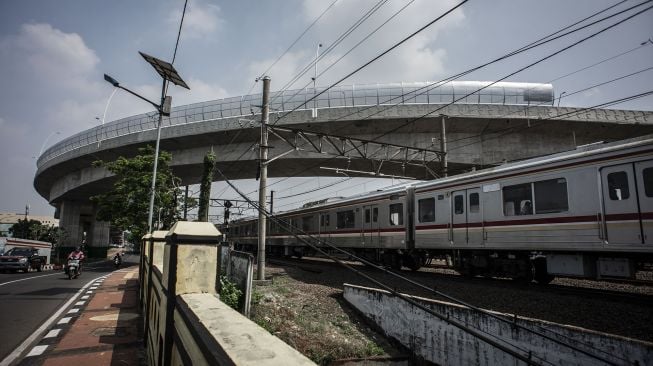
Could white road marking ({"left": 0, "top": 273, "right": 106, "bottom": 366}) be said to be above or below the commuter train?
below

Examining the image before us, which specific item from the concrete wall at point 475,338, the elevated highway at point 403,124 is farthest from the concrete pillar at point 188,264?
the elevated highway at point 403,124

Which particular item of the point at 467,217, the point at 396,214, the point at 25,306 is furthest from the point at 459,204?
the point at 25,306

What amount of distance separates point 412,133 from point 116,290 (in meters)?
17.2

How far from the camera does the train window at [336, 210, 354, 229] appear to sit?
17875 mm

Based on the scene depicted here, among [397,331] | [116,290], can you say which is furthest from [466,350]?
[116,290]

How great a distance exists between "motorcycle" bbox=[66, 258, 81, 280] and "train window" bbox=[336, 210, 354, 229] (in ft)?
43.3

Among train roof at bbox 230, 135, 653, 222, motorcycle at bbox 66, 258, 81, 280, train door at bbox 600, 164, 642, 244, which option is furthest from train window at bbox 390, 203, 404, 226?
motorcycle at bbox 66, 258, 81, 280

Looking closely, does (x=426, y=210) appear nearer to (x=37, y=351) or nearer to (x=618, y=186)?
(x=618, y=186)

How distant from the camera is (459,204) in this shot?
12055mm

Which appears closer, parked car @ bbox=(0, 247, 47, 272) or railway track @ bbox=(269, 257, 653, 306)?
railway track @ bbox=(269, 257, 653, 306)

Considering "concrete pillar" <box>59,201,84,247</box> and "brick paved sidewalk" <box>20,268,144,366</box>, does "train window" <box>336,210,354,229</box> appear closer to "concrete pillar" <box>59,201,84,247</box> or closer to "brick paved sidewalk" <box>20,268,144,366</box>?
"brick paved sidewalk" <box>20,268,144,366</box>

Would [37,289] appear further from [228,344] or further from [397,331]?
[228,344]

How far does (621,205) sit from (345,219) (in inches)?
464

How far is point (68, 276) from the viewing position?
18906 mm
